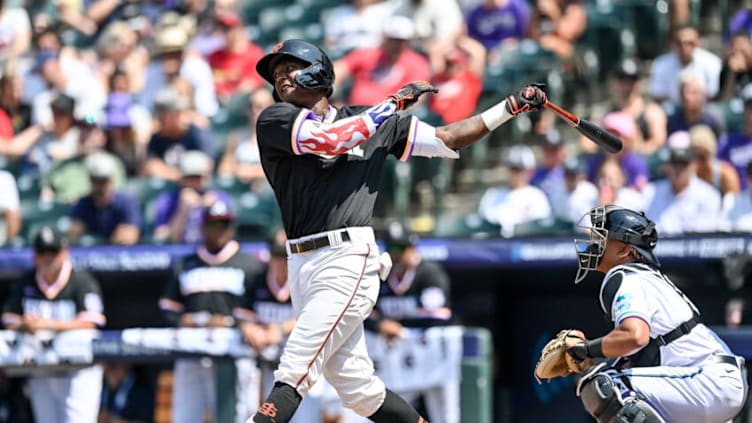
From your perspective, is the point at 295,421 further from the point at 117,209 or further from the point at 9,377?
the point at 117,209

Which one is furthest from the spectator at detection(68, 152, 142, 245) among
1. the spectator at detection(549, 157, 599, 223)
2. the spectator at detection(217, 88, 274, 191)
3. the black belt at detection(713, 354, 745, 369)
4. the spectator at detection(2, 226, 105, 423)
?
the black belt at detection(713, 354, 745, 369)

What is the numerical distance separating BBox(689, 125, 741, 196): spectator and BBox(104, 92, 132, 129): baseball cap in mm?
4795

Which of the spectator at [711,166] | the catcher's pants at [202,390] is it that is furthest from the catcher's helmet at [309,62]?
the spectator at [711,166]

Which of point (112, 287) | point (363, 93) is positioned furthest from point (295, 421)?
point (363, 93)

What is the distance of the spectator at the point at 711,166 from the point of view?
28.7ft

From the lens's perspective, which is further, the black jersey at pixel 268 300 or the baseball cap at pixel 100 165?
the baseball cap at pixel 100 165

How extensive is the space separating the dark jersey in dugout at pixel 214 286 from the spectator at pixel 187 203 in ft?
3.01

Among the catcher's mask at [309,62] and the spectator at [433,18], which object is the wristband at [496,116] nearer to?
the catcher's mask at [309,62]

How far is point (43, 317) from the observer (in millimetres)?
8680

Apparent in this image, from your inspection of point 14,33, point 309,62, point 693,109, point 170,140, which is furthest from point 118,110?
point 309,62

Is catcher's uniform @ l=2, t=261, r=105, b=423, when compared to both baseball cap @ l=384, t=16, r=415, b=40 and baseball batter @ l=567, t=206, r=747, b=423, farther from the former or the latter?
baseball batter @ l=567, t=206, r=747, b=423

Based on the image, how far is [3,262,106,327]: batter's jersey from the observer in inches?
339

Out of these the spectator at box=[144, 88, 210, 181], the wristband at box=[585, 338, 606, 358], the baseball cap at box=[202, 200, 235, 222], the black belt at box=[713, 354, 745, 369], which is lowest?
the black belt at box=[713, 354, 745, 369]

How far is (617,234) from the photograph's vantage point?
5.46 metres
